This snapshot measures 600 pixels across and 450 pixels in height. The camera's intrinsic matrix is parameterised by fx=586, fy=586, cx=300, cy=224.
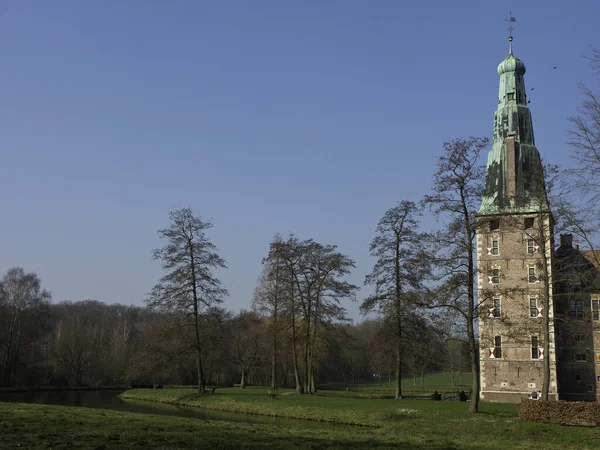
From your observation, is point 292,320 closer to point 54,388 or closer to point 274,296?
point 274,296

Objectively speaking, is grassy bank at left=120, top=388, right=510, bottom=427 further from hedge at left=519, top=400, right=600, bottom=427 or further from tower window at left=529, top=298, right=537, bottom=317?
tower window at left=529, top=298, right=537, bottom=317

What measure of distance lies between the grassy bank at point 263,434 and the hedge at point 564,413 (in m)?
0.65

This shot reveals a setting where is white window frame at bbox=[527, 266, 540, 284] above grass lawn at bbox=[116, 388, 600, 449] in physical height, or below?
above

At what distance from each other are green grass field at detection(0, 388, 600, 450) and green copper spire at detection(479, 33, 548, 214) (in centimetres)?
2040

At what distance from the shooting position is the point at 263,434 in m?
18.8

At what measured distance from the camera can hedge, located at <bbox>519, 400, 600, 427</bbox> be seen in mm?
23727

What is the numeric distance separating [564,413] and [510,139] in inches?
1128

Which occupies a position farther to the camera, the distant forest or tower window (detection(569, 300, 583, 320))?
the distant forest

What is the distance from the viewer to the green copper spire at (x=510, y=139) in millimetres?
47406

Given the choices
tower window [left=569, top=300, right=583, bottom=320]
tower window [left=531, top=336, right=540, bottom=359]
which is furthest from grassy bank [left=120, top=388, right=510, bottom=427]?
tower window [left=569, top=300, right=583, bottom=320]

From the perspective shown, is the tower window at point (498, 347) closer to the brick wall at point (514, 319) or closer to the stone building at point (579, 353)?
the brick wall at point (514, 319)

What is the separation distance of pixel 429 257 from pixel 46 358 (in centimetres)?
6068

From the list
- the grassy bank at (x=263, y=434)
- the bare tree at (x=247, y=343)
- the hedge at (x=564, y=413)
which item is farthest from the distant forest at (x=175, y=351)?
the hedge at (x=564, y=413)

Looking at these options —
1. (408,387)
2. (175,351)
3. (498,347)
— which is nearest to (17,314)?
(175,351)
